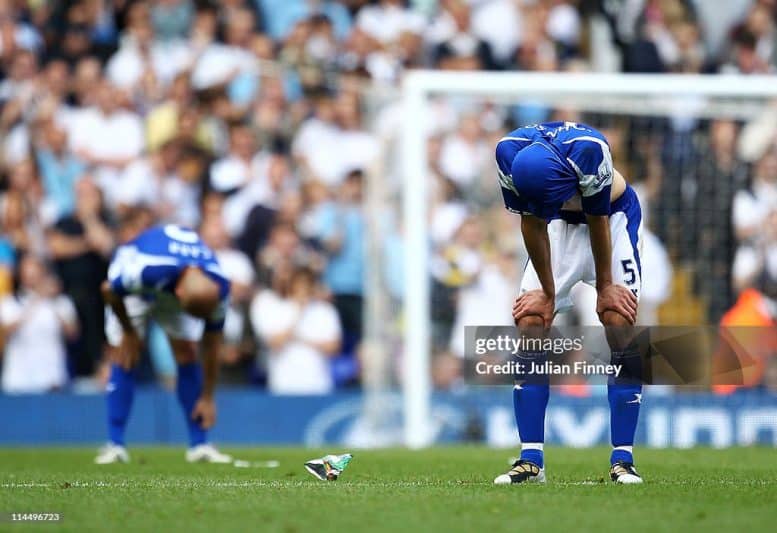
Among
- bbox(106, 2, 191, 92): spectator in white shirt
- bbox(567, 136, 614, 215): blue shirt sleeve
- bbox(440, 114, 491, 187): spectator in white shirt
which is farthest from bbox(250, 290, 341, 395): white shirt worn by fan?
bbox(567, 136, 614, 215): blue shirt sleeve

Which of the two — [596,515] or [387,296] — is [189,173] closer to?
[387,296]

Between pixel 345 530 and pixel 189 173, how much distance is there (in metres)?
11.8

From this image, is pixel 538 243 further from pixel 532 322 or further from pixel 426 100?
pixel 426 100

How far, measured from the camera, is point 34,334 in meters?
16.9

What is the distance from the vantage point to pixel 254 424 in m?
16.9

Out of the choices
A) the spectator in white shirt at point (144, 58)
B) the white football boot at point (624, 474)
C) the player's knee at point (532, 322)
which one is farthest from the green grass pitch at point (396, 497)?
the spectator in white shirt at point (144, 58)

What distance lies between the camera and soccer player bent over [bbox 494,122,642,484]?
27.4 feet

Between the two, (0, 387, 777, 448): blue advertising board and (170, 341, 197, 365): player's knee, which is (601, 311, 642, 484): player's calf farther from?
(0, 387, 777, 448): blue advertising board

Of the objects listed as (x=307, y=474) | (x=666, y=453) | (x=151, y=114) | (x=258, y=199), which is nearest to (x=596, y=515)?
(x=307, y=474)

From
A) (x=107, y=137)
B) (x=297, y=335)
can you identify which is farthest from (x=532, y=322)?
(x=107, y=137)

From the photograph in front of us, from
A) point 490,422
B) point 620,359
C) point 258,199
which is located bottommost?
point 490,422

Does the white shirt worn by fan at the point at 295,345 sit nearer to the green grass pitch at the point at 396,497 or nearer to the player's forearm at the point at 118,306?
the player's forearm at the point at 118,306

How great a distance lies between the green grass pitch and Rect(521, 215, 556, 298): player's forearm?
4.10 feet

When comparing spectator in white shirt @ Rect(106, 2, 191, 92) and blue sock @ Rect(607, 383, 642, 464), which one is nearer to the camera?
blue sock @ Rect(607, 383, 642, 464)
